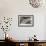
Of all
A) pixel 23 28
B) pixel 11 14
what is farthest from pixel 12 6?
pixel 23 28

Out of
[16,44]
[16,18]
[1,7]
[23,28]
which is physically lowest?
[16,44]

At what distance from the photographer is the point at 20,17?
4078 mm

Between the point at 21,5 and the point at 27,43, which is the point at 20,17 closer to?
the point at 21,5

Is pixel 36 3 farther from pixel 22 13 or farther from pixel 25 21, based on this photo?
pixel 25 21

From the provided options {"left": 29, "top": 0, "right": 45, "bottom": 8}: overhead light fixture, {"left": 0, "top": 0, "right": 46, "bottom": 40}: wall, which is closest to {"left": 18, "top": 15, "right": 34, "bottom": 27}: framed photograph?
{"left": 0, "top": 0, "right": 46, "bottom": 40}: wall

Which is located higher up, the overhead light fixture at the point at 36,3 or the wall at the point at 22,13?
the overhead light fixture at the point at 36,3

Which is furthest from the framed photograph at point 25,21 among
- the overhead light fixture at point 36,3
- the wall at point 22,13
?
the overhead light fixture at point 36,3

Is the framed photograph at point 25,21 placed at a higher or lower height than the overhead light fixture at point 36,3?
lower

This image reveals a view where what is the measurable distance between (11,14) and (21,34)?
0.71 m

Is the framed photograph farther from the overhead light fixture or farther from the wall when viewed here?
the overhead light fixture

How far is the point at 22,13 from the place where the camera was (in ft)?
13.4

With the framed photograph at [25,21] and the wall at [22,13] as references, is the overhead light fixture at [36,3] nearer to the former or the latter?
the wall at [22,13]

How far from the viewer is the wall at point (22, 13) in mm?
4059

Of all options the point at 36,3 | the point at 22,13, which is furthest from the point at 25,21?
the point at 36,3
